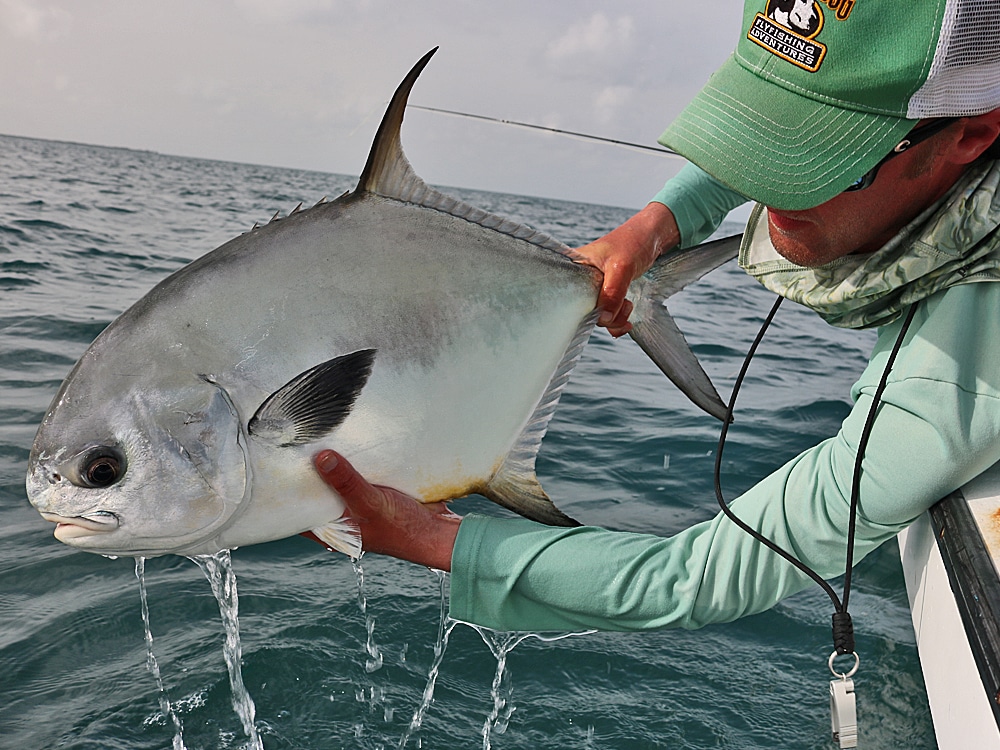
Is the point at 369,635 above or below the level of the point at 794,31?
below

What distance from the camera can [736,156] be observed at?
4.39 ft

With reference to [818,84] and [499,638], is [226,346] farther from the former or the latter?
[499,638]

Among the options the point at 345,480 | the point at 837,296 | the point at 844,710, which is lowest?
the point at 844,710

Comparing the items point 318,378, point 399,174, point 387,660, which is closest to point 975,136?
point 399,174

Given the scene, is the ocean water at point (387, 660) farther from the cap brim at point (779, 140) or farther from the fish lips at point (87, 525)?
the cap brim at point (779, 140)

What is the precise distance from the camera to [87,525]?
1.25 m

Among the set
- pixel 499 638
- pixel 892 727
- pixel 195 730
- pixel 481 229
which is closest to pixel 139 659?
pixel 195 730

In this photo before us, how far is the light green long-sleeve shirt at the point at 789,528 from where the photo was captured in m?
1.28

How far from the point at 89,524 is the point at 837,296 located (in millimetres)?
1247

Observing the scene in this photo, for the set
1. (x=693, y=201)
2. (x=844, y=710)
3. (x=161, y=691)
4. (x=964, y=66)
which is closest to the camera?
(x=964, y=66)

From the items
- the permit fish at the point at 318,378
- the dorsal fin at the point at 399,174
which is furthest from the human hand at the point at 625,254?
the dorsal fin at the point at 399,174

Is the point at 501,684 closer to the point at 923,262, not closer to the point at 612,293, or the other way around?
the point at 612,293

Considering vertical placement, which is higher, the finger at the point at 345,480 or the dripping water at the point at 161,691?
the finger at the point at 345,480

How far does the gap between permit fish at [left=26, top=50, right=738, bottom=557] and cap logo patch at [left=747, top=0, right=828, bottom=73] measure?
55cm
